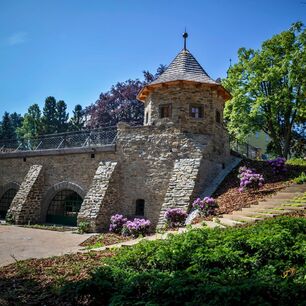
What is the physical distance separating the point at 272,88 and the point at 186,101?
32.9 feet

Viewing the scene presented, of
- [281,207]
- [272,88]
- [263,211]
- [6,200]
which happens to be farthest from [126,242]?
[272,88]

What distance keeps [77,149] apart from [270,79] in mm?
14509

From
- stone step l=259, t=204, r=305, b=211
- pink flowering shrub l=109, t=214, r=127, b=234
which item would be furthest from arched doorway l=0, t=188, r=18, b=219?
stone step l=259, t=204, r=305, b=211

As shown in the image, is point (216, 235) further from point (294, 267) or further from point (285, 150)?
point (285, 150)

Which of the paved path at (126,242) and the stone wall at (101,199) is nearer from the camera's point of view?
the paved path at (126,242)

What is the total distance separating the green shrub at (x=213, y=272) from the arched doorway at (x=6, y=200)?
59.0 ft

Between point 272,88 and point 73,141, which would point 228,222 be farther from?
point 272,88

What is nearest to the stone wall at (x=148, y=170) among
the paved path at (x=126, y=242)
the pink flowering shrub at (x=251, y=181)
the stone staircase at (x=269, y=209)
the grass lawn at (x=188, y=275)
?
the pink flowering shrub at (x=251, y=181)

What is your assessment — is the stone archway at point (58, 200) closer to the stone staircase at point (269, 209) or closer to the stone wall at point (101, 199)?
the stone wall at point (101, 199)

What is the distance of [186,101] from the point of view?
14695mm

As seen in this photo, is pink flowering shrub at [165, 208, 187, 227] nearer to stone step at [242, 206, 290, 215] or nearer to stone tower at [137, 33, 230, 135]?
stone step at [242, 206, 290, 215]

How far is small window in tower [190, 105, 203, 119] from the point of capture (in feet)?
48.5

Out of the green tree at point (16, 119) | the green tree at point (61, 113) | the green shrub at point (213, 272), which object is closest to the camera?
the green shrub at point (213, 272)

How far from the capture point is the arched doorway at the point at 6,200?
20.5 m
